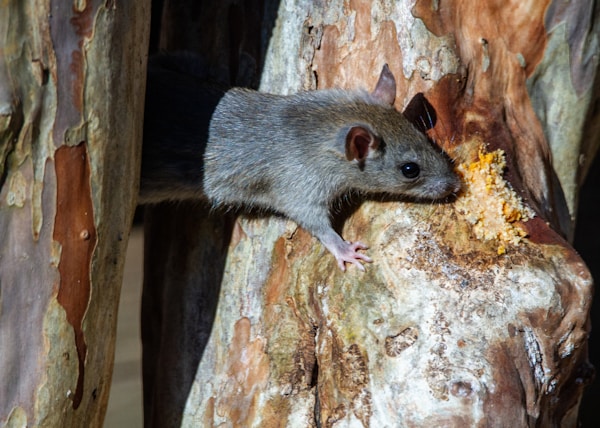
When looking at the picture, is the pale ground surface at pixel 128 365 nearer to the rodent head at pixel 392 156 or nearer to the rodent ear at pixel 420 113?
the rodent head at pixel 392 156

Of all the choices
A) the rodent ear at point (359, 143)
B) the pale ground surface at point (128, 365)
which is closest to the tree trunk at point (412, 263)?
the rodent ear at point (359, 143)

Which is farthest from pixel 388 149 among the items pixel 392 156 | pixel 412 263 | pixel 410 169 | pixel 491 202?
Result: pixel 412 263

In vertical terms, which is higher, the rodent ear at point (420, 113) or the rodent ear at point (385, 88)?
the rodent ear at point (385, 88)

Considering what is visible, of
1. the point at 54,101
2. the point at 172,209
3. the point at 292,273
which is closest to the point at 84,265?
the point at 54,101

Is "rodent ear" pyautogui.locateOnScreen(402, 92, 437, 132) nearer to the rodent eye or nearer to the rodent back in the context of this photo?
the rodent back

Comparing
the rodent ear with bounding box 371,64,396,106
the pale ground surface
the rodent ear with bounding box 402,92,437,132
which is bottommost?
the pale ground surface

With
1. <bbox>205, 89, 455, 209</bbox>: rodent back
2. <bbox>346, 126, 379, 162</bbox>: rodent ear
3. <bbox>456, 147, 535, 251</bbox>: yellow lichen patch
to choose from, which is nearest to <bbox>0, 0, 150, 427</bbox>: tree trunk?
<bbox>205, 89, 455, 209</bbox>: rodent back
